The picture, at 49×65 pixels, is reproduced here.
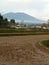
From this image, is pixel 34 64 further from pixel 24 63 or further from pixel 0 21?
pixel 0 21

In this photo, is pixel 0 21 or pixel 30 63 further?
pixel 0 21

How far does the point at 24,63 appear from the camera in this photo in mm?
8500

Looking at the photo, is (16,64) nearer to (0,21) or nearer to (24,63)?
(24,63)

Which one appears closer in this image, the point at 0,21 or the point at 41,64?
the point at 41,64

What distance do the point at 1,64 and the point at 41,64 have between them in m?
1.67

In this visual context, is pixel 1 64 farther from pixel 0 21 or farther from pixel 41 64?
pixel 0 21

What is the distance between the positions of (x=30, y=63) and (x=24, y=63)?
26 centimetres

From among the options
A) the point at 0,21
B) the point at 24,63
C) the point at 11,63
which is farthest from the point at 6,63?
the point at 0,21

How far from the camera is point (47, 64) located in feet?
27.6

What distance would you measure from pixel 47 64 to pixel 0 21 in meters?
50.1

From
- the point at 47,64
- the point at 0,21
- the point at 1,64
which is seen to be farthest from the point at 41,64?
the point at 0,21

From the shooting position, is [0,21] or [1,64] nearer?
[1,64]

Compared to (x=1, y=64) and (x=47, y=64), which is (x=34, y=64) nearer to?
(x=47, y=64)

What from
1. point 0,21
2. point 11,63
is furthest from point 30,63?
point 0,21
